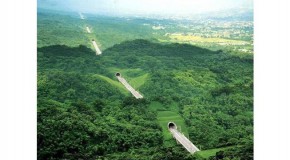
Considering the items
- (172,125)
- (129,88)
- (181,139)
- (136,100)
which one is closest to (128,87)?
(129,88)

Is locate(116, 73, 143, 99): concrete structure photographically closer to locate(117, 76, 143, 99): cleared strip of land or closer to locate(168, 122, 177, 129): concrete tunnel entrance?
locate(117, 76, 143, 99): cleared strip of land

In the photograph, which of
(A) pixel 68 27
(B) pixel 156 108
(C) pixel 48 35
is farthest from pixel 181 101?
(A) pixel 68 27

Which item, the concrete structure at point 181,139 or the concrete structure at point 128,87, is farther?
the concrete structure at point 128,87

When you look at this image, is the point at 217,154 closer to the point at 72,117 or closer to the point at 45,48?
the point at 72,117

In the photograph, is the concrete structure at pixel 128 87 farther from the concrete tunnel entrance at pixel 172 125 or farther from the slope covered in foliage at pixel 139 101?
the concrete tunnel entrance at pixel 172 125

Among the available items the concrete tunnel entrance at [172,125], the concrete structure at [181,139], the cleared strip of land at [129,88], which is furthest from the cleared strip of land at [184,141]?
the cleared strip of land at [129,88]

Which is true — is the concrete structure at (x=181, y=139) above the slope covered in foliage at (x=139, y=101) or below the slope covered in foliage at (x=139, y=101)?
below
